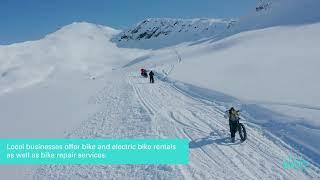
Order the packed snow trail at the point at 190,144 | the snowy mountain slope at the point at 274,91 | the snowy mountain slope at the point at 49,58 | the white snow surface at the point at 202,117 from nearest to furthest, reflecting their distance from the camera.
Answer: the packed snow trail at the point at 190,144, the white snow surface at the point at 202,117, the snowy mountain slope at the point at 274,91, the snowy mountain slope at the point at 49,58

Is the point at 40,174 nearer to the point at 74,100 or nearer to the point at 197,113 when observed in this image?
the point at 197,113

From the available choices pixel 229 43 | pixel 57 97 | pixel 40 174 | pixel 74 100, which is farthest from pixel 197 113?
pixel 229 43

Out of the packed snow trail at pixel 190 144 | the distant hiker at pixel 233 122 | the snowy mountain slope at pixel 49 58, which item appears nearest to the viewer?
the packed snow trail at pixel 190 144

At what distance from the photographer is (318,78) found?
2694 centimetres

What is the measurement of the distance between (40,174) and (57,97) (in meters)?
18.6

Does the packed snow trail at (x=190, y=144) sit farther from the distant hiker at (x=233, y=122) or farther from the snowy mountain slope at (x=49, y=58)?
the snowy mountain slope at (x=49, y=58)

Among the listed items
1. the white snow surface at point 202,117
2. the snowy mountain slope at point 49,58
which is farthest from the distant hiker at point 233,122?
the snowy mountain slope at point 49,58

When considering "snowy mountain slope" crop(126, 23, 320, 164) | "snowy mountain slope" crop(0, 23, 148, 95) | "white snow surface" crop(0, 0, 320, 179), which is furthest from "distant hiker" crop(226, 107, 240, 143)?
"snowy mountain slope" crop(0, 23, 148, 95)
